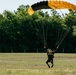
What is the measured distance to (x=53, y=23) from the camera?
3000 inches

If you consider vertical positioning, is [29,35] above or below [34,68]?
above

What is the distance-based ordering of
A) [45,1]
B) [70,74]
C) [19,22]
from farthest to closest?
1. [19,22]
2. [45,1]
3. [70,74]

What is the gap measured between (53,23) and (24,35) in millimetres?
7405

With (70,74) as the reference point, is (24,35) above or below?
above

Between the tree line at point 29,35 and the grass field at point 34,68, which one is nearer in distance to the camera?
the grass field at point 34,68

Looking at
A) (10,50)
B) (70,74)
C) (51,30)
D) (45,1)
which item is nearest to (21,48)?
(10,50)

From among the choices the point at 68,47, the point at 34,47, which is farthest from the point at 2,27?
the point at 68,47

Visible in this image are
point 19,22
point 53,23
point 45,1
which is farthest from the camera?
point 19,22

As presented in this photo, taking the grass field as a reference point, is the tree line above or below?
above

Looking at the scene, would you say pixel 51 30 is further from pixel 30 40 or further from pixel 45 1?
pixel 45 1

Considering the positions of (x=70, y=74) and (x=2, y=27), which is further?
(x=2, y=27)

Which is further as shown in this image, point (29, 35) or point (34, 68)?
point (29, 35)

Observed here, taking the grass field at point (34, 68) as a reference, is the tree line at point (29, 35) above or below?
above

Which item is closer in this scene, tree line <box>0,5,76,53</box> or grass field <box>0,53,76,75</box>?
grass field <box>0,53,76,75</box>
